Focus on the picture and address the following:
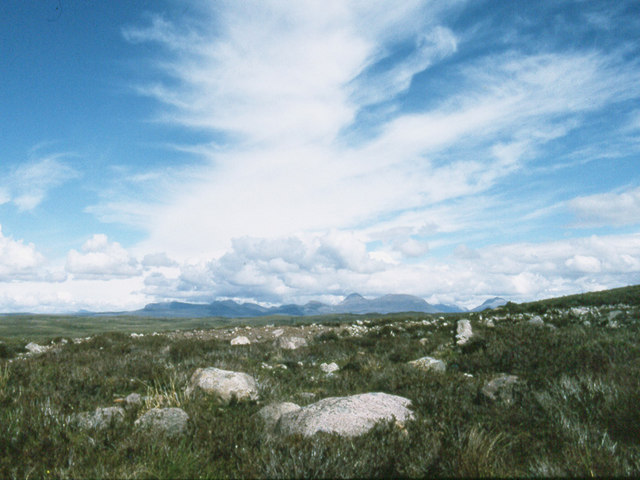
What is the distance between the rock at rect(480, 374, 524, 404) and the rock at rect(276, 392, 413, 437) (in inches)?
56.6

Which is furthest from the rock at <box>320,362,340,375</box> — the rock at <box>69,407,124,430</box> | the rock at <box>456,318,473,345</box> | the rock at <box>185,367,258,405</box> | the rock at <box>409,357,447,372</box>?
the rock at <box>69,407,124,430</box>

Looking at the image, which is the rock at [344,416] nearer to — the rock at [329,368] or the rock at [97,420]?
the rock at [97,420]

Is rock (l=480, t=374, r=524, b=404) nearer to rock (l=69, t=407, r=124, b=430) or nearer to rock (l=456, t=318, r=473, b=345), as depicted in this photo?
rock (l=456, t=318, r=473, b=345)

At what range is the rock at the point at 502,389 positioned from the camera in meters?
5.38

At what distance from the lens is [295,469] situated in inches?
129

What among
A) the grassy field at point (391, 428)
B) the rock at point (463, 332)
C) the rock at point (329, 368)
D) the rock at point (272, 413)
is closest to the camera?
the grassy field at point (391, 428)

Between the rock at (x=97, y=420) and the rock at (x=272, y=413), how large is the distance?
71.3 inches

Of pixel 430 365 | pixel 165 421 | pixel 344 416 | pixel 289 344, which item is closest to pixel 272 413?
pixel 344 416

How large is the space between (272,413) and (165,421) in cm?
143

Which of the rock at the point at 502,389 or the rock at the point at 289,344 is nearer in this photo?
the rock at the point at 502,389

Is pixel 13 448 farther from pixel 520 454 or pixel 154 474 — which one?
pixel 520 454

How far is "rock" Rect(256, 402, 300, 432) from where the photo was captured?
4.80 m

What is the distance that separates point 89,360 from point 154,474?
923cm

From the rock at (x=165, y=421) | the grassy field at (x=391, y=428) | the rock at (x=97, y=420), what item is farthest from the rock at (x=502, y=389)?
the rock at (x=97, y=420)
